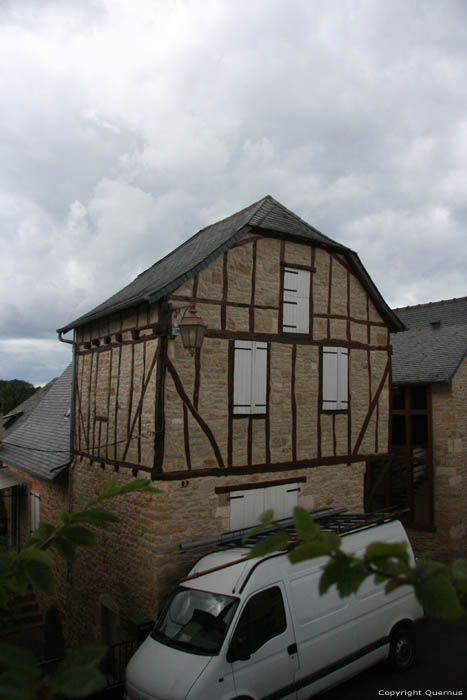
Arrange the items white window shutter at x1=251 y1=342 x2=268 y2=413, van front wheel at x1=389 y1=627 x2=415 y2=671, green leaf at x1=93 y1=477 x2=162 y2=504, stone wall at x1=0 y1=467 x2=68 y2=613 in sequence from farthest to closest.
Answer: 1. stone wall at x1=0 y1=467 x2=68 y2=613
2. white window shutter at x1=251 y1=342 x2=268 y2=413
3. van front wheel at x1=389 y1=627 x2=415 y2=671
4. green leaf at x1=93 y1=477 x2=162 y2=504

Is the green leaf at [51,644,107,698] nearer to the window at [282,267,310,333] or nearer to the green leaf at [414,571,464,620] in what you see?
the green leaf at [414,571,464,620]

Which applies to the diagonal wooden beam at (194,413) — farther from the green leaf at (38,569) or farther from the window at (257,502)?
the green leaf at (38,569)

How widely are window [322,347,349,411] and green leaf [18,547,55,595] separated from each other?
7161 millimetres

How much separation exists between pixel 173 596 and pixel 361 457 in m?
4.91

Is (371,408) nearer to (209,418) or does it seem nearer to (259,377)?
(259,377)

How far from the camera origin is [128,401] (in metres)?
8.12

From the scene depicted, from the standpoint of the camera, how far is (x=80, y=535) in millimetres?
2658

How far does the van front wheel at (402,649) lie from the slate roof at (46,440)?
6.50 metres

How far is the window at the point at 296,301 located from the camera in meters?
8.81

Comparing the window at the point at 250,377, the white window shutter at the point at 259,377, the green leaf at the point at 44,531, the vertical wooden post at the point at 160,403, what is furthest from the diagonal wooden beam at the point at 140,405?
the green leaf at the point at 44,531

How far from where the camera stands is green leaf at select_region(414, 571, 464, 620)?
157 cm

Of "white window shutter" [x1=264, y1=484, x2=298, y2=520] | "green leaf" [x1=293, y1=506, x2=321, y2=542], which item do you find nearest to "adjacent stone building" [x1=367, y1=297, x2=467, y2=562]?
"white window shutter" [x1=264, y1=484, x2=298, y2=520]

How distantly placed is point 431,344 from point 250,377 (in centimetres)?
744

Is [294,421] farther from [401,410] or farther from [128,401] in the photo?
[401,410]
